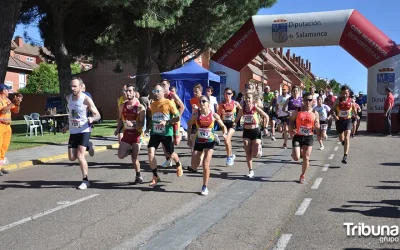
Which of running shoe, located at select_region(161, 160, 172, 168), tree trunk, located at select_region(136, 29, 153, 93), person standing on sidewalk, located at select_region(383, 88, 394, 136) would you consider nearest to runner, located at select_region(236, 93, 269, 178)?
running shoe, located at select_region(161, 160, 172, 168)

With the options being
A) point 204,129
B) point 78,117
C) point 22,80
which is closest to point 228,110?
point 204,129

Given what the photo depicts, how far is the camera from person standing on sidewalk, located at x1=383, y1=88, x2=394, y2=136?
1839 centimetres

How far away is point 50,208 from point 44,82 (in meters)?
52.4

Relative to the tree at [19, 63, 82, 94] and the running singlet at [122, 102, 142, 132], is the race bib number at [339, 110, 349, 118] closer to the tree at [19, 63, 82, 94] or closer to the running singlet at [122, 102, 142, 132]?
the running singlet at [122, 102, 142, 132]

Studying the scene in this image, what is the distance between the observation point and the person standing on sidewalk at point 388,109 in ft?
60.3

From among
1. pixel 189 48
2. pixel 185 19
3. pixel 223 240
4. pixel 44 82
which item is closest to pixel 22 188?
pixel 223 240

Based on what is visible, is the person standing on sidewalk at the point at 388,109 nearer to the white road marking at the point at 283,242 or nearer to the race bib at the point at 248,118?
the race bib at the point at 248,118

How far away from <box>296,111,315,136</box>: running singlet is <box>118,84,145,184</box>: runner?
10.1ft

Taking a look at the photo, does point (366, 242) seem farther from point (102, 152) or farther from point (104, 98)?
point (104, 98)

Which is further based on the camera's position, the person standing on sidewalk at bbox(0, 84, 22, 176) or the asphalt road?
the person standing on sidewalk at bbox(0, 84, 22, 176)

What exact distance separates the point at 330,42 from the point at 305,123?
12.5 meters

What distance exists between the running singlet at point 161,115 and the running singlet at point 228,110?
283cm

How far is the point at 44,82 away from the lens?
5566 centimetres

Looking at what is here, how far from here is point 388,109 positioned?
1847cm
